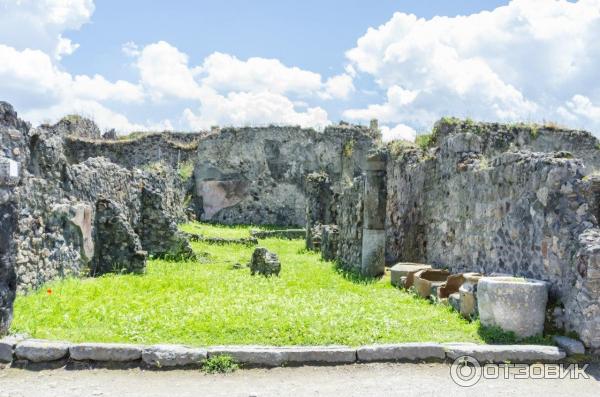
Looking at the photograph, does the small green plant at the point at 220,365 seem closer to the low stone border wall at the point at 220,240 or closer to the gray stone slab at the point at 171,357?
the gray stone slab at the point at 171,357

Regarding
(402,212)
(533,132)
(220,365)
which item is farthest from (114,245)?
(533,132)

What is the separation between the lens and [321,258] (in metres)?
14.9

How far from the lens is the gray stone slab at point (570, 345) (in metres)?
5.90

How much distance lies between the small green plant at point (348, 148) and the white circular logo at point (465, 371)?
2081 centimetres

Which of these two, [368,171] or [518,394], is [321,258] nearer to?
[368,171]

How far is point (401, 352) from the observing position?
19.2 ft

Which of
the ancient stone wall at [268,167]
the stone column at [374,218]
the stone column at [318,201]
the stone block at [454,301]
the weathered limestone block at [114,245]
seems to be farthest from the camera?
the ancient stone wall at [268,167]

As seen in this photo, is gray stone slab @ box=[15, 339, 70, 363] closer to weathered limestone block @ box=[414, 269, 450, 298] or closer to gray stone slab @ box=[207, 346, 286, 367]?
gray stone slab @ box=[207, 346, 286, 367]

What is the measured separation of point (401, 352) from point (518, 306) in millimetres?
1582

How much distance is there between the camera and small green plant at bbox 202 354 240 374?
5484mm

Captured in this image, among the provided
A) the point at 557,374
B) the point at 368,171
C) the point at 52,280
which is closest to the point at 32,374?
the point at 52,280

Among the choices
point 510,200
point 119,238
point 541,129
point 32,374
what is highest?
point 541,129

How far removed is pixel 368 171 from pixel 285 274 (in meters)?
2.78

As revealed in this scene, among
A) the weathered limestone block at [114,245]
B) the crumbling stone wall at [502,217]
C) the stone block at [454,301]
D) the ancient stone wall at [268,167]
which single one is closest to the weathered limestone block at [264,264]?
the weathered limestone block at [114,245]
